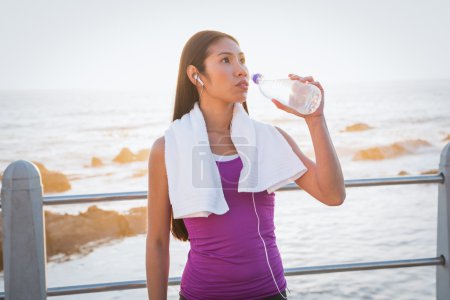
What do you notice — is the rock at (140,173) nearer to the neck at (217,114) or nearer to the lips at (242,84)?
the neck at (217,114)

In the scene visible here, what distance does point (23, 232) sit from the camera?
2.74 meters

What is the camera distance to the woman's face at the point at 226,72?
2238mm

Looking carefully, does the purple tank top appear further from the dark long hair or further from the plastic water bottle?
Answer: the plastic water bottle

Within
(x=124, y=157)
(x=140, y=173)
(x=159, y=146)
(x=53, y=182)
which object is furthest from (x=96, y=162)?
(x=159, y=146)

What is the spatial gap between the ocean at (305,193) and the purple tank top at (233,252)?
67 cm

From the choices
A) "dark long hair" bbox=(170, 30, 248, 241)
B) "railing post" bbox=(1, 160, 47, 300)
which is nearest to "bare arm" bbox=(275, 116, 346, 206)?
"dark long hair" bbox=(170, 30, 248, 241)

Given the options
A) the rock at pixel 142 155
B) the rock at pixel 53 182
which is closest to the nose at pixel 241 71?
the rock at pixel 53 182

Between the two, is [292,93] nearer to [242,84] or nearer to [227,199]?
[242,84]

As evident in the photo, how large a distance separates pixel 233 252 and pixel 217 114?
0.61 meters

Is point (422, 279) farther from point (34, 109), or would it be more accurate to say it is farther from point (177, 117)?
point (34, 109)

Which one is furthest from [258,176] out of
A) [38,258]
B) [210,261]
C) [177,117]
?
[38,258]

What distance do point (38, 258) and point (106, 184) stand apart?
20.3 m

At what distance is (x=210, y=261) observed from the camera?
2098 mm

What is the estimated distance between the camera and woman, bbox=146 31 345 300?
208 centimetres
